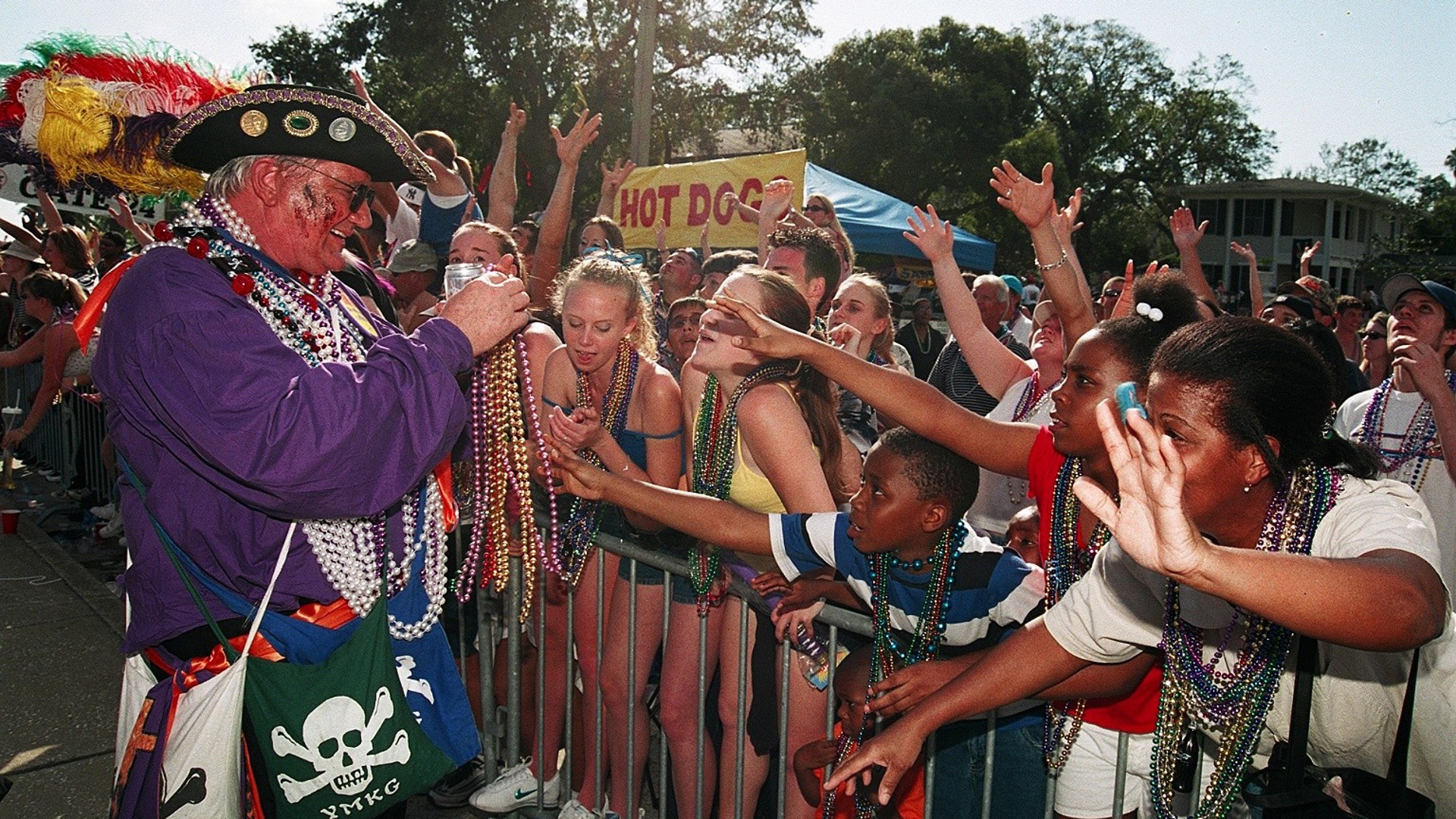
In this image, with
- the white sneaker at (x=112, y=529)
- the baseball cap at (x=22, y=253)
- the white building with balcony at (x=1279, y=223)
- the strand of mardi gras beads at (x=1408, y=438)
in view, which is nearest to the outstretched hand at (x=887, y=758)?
the strand of mardi gras beads at (x=1408, y=438)

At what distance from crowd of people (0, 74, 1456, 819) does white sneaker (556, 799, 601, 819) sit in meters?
0.02

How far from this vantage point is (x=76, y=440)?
27.2 ft

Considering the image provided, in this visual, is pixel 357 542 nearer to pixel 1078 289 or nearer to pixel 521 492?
pixel 521 492

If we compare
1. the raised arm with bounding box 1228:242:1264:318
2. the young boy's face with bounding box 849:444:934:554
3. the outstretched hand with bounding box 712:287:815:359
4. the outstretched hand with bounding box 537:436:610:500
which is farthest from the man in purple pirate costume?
the raised arm with bounding box 1228:242:1264:318

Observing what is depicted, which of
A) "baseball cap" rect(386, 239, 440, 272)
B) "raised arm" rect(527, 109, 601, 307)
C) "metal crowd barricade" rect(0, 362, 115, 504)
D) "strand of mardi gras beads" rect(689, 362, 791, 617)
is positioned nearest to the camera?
"strand of mardi gras beads" rect(689, 362, 791, 617)

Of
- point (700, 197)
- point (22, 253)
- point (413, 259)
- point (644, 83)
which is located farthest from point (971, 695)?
point (22, 253)

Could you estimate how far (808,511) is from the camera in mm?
2975

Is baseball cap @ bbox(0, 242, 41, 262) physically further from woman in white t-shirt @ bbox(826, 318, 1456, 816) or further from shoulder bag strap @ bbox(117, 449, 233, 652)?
woman in white t-shirt @ bbox(826, 318, 1456, 816)

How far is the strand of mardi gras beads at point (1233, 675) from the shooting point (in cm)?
187

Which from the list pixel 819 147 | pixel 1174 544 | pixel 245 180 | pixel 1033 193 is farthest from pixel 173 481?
pixel 819 147

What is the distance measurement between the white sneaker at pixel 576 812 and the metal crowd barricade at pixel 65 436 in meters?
5.15

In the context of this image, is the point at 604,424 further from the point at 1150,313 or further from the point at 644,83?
the point at 644,83

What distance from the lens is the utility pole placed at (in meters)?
11.3

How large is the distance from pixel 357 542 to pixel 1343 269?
67.9 meters
